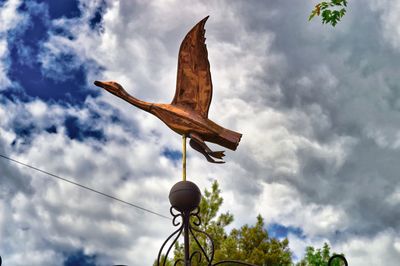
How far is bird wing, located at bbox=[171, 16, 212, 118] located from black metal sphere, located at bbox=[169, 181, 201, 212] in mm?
720

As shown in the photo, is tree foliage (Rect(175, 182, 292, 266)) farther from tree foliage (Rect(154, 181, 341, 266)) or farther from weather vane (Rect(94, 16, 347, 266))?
weather vane (Rect(94, 16, 347, 266))

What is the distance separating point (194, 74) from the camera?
386 cm

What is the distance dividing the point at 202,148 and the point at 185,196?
1.93 ft

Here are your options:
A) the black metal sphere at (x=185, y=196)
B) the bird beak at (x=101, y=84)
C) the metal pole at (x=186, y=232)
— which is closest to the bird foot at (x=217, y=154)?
the black metal sphere at (x=185, y=196)

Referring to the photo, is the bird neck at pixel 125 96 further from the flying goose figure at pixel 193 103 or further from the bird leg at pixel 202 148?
the bird leg at pixel 202 148

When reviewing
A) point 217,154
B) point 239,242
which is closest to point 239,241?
point 239,242

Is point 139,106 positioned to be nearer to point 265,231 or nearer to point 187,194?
point 187,194

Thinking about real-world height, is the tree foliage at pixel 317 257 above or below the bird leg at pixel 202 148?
above

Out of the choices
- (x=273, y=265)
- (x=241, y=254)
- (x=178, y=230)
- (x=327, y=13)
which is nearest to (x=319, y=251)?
(x=273, y=265)

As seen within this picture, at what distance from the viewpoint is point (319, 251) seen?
14172 millimetres

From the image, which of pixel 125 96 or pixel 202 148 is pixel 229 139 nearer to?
pixel 202 148

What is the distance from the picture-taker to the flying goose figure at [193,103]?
3.62 m

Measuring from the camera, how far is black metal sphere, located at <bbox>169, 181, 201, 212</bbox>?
323cm

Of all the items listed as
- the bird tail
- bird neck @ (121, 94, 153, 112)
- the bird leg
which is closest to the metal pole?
the bird leg
